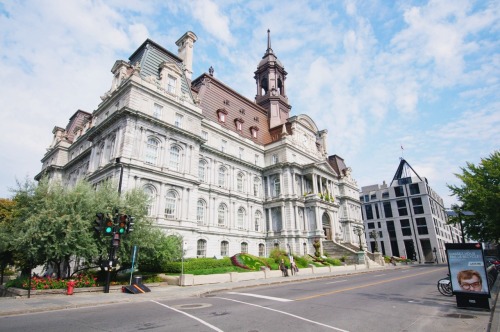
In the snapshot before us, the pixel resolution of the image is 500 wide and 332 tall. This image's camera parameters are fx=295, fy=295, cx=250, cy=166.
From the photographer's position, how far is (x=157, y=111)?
31.7 meters

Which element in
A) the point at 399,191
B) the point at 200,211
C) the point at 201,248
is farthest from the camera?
the point at 399,191

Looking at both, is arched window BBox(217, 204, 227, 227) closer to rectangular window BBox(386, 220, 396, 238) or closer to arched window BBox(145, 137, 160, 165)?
arched window BBox(145, 137, 160, 165)

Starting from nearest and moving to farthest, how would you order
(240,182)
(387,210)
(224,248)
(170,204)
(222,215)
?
(170,204), (224,248), (222,215), (240,182), (387,210)

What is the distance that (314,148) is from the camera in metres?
53.6

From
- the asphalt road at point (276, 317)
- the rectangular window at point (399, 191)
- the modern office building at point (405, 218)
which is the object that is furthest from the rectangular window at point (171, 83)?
the rectangular window at point (399, 191)

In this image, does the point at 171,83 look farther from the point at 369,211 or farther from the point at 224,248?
the point at 369,211

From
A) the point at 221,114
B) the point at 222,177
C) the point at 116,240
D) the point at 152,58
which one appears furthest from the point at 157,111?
the point at 116,240

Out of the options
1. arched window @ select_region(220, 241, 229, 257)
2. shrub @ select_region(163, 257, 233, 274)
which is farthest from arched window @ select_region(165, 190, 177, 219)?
arched window @ select_region(220, 241, 229, 257)

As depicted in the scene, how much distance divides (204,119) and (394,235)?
6666 centimetres

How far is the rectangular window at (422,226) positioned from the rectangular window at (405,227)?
237 cm

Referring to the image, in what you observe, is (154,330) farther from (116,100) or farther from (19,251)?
(116,100)

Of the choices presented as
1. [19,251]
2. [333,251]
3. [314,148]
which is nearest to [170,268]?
[19,251]

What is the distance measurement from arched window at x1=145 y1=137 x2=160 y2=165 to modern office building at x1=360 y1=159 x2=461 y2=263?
5889 cm

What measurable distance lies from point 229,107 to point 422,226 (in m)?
62.0
